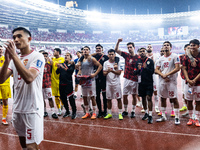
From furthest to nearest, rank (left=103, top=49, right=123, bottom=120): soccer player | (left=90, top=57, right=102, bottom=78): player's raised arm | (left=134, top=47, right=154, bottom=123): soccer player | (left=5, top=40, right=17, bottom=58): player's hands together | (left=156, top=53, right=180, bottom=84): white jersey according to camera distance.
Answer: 1. (left=103, top=49, right=123, bottom=120): soccer player
2. (left=90, top=57, right=102, bottom=78): player's raised arm
3. (left=134, top=47, right=154, bottom=123): soccer player
4. (left=156, top=53, right=180, bottom=84): white jersey
5. (left=5, top=40, right=17, bottom=58): player's hands together

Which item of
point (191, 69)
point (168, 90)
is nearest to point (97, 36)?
point (168, 90)

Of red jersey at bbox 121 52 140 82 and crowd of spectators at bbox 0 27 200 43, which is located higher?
crowd of spectators at bbox 0 27 200 43

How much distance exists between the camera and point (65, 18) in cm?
4159

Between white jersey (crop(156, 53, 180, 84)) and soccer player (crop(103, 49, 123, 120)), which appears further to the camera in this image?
soccer player (crop(103, 49, 123, 120))

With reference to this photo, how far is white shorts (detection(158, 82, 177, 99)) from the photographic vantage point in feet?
15.9

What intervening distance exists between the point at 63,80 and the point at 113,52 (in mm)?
1905

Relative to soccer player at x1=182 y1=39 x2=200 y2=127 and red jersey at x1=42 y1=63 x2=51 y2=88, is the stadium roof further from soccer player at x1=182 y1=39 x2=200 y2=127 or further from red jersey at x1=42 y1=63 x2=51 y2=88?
soccer player at x1=182 y1=39 x2=200 y2=127

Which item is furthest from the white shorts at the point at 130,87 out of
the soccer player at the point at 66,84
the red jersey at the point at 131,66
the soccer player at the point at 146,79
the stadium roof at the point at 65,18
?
the stadium roof at the point at 65,18

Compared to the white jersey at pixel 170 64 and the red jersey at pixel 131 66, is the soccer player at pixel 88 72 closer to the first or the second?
the red jersey at pixel 131 66

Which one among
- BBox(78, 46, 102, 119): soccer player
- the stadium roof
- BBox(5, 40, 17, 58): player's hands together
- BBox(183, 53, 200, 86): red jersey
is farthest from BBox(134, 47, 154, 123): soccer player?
the stadium roof

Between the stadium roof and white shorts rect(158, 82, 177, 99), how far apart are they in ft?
108

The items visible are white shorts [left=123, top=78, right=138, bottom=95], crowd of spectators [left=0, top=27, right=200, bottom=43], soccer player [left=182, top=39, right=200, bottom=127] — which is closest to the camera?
soccer player [left=182, top=39, right=200, bottom=127]

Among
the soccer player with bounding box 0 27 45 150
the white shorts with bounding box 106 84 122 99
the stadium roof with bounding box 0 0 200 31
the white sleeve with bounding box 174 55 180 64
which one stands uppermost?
the stadium roof with bounding box 0 0 200 31

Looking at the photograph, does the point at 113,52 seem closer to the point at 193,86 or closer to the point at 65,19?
the point at 193,86
